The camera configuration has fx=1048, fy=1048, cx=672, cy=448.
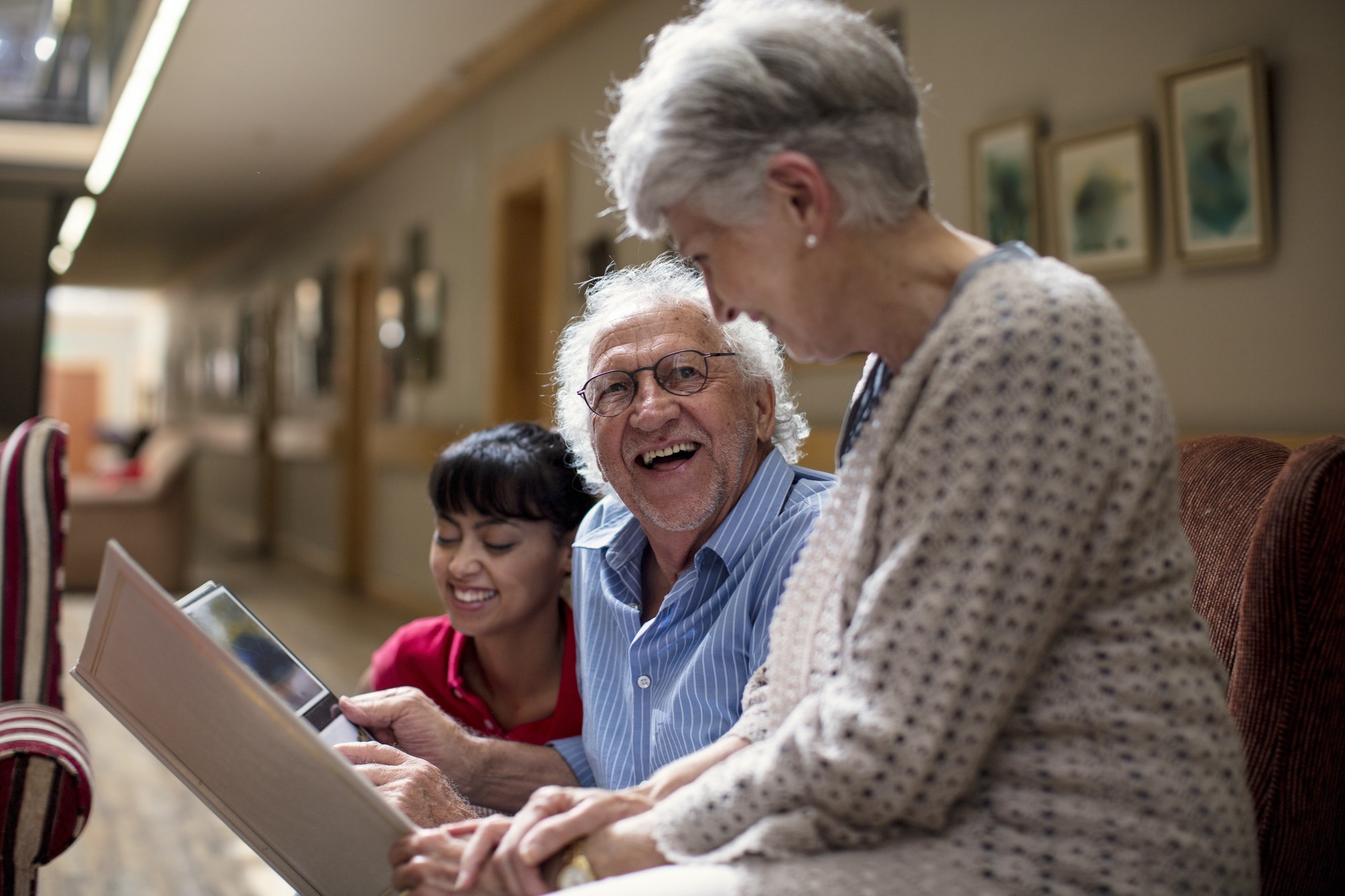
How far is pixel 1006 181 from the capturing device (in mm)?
3205

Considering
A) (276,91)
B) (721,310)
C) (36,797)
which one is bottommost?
(36,797)

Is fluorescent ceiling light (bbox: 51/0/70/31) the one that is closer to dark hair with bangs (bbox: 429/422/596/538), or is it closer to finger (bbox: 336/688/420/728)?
dark hair with bangs (bbox: 429/422/596/538)

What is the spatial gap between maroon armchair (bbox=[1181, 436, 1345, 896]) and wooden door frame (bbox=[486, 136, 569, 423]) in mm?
4242

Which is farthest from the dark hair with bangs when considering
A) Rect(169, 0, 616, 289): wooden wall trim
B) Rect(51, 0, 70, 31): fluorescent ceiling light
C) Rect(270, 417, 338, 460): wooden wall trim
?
Rect(270, 417, 338, 460): wooden wall trim

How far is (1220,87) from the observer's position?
2572mm

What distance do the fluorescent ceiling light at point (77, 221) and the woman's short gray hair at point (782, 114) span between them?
9498 millimetres

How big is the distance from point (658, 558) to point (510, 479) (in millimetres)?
320

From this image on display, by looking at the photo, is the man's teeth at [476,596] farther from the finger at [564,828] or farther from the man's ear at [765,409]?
the finger at [564,828]

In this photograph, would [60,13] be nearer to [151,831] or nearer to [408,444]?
[408,444]

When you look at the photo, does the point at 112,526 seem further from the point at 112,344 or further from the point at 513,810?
the point at 112,344

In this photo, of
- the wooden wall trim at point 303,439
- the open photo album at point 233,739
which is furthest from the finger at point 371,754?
the wooden wall trim at point 303,439

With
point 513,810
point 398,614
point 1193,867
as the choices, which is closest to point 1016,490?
point 1193,867

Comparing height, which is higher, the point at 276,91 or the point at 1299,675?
the point at 276,91

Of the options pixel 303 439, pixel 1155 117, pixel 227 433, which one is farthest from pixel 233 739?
pixel 227 433
